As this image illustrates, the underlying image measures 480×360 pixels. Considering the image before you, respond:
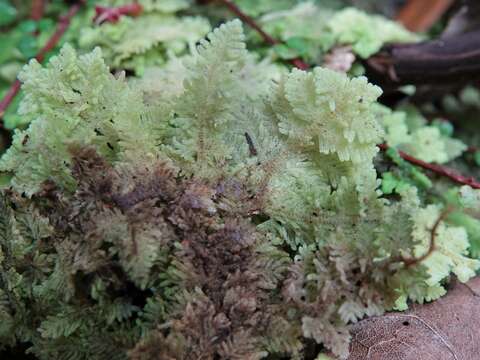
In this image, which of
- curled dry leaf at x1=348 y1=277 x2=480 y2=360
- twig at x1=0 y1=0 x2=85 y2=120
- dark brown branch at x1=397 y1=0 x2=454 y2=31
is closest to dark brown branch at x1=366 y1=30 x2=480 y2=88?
dark brown branch at x1=397 y1=0 x2=454 y2=31

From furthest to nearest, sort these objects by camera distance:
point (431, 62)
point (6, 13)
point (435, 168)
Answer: point (6, 13), point (431, 62), point (435, 168)

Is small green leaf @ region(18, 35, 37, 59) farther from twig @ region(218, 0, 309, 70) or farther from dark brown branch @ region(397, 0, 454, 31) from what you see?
dark brown branch @ region(397, 0, 454, 31)

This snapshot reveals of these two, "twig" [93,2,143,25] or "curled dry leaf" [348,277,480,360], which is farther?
"twig" [93,2,143,25]

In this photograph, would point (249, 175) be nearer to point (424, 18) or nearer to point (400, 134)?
point (400, 134)

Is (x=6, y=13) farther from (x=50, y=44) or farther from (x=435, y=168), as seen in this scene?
(x=435, y=168)

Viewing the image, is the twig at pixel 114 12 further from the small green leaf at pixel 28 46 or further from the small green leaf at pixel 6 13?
the small green leaf at pixel 6 13

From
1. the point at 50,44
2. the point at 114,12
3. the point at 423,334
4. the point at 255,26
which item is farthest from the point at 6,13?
the point at 423,334

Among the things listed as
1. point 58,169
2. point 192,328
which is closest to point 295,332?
point 192,328
